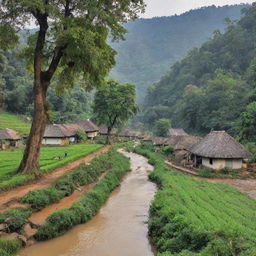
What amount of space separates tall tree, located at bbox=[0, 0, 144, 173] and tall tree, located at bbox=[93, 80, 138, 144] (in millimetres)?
28859

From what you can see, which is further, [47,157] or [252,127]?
[252,127]

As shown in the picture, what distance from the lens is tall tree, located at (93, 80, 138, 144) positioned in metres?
52.7

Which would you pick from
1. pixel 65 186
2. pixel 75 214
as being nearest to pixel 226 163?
pixel 65 186

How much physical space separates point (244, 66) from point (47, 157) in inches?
2670

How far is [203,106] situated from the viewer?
6494 centimetres

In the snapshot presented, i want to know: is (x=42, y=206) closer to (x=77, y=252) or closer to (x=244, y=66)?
(x=77, y=252)

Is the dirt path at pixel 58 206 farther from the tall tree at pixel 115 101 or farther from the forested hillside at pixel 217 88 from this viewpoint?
the tall tree at pixel 115 101

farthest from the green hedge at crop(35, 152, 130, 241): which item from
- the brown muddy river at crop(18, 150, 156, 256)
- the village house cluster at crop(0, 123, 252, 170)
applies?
the village house cluster at crop(0, 123, 252, 170)

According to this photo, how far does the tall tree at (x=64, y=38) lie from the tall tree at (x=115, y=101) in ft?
94.7

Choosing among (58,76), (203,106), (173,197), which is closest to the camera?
(173,197)

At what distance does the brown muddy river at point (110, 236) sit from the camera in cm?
1326

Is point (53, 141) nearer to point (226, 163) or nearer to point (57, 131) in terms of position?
point (57, 131)

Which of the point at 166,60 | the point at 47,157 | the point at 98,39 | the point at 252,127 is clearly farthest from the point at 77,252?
the point at 166,60

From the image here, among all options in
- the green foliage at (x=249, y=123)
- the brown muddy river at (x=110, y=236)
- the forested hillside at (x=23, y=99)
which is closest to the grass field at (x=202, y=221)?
the brown muddy river at (x=110, y=236)
